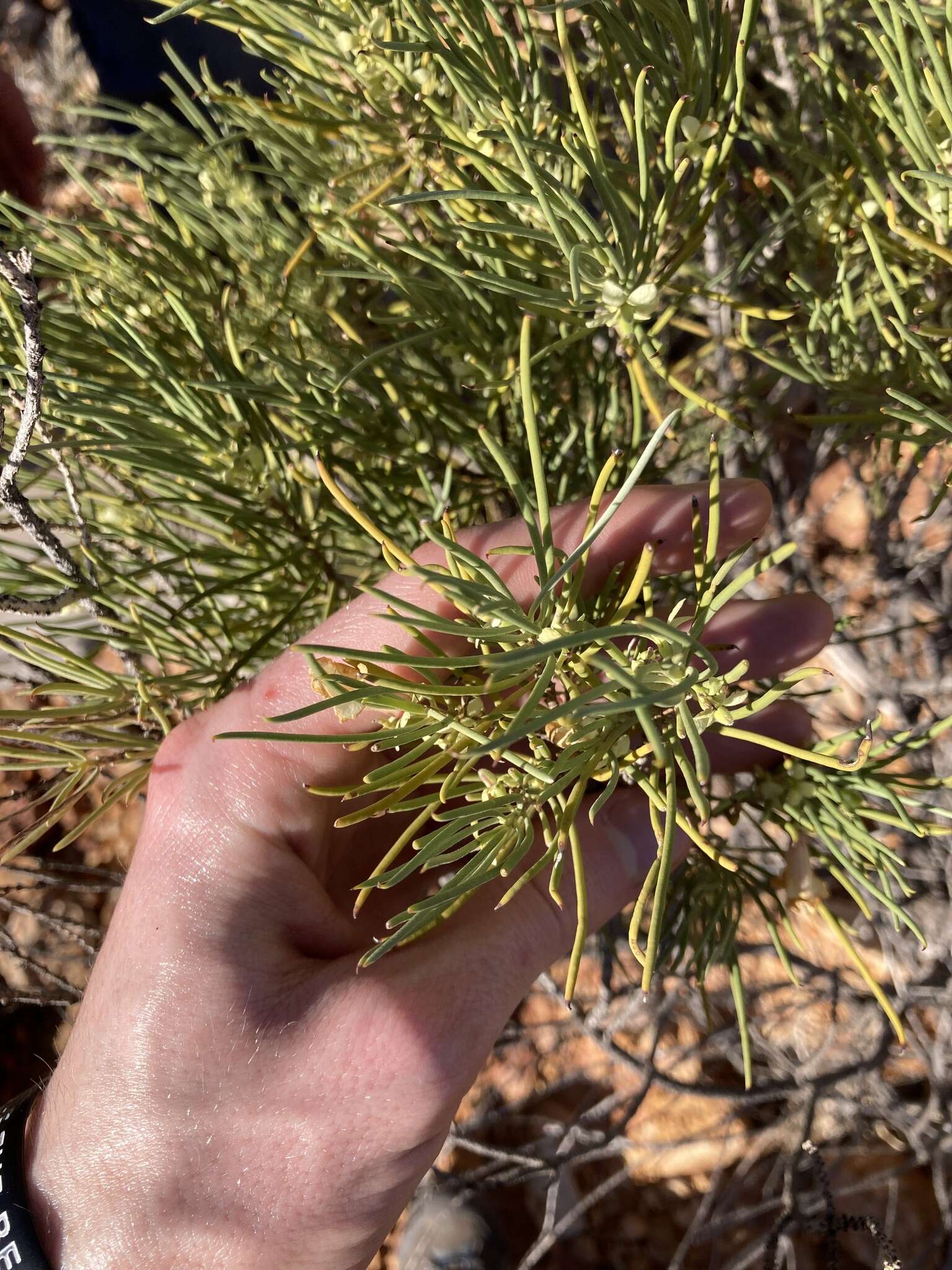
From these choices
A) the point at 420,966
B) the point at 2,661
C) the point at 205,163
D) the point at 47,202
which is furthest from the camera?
the point at 47,202

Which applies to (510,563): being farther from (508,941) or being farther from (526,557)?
(508,941)

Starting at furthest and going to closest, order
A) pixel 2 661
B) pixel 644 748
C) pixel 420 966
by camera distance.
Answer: pixel 2 661, pixel 420 966, pixel 644 748

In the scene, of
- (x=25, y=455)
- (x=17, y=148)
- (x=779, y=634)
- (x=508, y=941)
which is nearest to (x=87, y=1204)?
(x=508, y=941)

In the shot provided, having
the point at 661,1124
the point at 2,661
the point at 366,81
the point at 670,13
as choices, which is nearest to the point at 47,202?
the point at 2,661

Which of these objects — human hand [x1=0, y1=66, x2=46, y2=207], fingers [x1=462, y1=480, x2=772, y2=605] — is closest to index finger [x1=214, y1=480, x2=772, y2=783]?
fingers [x1=462, y1=480, x2=772, y2=605]

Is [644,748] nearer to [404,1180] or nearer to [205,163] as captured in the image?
[404,1180]

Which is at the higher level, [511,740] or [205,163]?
[205,163]

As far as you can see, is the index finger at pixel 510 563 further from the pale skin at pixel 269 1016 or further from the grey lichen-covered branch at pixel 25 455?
the grey lichen-covered branch at pixel 25 455

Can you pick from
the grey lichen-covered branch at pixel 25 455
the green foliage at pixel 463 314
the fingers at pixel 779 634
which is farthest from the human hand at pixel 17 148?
the fingers at pixel 779 634
